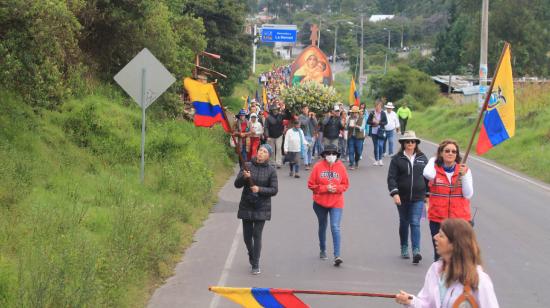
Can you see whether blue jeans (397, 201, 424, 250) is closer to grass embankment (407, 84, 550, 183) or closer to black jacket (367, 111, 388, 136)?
grass embankment (407, 84, 550, 183)

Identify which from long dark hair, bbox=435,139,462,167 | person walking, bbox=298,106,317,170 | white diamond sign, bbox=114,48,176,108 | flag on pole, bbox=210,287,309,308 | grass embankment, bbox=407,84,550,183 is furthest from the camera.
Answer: grass embankment, bbox=407,84,550,183

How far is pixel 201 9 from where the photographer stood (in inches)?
1371

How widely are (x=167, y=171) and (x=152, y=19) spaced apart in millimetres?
5607

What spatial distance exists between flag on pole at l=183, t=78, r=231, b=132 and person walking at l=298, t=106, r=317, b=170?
9.99 metres

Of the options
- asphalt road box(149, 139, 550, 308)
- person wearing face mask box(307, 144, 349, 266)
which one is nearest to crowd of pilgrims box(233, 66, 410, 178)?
asphalt road box(149, 139, 550, 308)

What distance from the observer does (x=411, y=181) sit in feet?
34.6

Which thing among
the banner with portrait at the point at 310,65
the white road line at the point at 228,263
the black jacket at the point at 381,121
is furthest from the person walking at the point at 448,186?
the banner with portrait at the point at 310,65

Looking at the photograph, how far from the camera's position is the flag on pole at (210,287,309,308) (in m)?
6.04

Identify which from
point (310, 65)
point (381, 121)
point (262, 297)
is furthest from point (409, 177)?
point (310, 65)

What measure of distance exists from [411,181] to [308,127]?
12159 mm

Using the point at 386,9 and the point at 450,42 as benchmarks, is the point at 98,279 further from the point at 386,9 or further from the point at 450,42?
the point at 386,9

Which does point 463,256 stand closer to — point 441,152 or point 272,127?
point 441,152

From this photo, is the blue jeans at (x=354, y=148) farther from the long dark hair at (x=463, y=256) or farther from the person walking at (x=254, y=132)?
the long dark hair at (x=463, y=256)

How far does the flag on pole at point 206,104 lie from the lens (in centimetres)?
1113
